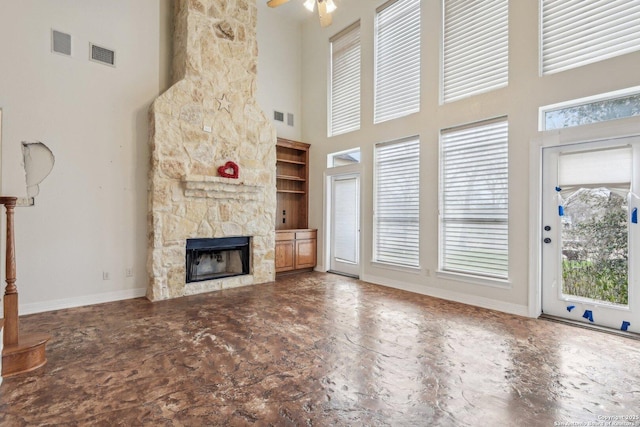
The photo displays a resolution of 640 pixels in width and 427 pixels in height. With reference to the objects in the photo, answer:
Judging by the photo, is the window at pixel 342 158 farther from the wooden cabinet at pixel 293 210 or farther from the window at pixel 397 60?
the window at pixel 397 60

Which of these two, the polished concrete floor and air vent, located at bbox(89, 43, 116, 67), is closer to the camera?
the polished concrete floor

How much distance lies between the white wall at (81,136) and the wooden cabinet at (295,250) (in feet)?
7.76

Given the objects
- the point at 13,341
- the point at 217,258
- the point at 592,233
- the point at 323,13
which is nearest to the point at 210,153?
the point at 217,258

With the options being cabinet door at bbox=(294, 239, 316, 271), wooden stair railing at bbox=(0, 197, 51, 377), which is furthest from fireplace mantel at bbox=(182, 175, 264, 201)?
wooden stair railing at bbox=(0, 197, 51, 377)

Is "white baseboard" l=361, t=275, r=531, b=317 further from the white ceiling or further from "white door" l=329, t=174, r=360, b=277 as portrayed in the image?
the white ceiling

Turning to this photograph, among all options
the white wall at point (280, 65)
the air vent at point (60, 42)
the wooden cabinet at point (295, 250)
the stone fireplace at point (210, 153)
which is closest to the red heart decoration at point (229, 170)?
the stone fireplace at point (210, 153)

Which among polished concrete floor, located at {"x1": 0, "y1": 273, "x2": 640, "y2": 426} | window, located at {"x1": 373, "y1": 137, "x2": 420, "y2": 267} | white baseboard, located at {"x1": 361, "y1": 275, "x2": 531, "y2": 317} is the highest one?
window, located at {"x1": 373, "y1": 137, "x2": 420, "y2": 267}

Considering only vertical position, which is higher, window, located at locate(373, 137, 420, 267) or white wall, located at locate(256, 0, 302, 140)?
white wall, located at locate(256, 0, 302, 140)

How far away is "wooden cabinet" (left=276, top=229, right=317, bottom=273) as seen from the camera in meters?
6.24

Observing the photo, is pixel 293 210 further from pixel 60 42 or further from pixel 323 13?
pixel 60 42

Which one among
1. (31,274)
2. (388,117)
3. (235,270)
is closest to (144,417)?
(31,274)

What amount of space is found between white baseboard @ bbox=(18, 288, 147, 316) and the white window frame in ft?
14.7

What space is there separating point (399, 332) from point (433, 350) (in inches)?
19.1

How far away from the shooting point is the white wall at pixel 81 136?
3.87 meters
